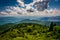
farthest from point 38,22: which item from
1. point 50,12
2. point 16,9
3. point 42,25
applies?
point 16,9

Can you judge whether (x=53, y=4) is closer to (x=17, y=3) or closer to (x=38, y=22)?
(x=38, y=22)

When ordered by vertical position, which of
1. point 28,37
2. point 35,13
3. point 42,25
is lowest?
point 28,37

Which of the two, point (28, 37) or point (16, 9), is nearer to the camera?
point (28, 37)

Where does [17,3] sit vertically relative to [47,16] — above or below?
above

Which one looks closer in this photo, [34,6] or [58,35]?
[58,35]

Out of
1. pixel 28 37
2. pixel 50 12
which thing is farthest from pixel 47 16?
pixel 28 37

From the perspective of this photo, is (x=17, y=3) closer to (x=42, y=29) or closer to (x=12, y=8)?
(x=12, y=8)
